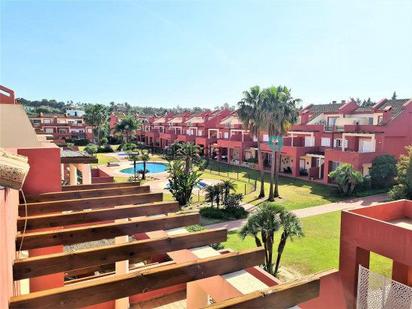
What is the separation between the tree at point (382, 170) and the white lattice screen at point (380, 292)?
25.6m

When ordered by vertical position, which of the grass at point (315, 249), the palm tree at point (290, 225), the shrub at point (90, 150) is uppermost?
the shrub at point (90, 150)

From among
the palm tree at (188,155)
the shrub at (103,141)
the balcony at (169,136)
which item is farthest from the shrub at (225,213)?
the shrub at (103,141)

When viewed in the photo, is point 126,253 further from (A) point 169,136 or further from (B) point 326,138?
(A) point 169,136

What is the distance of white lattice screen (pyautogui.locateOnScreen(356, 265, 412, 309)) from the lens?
9672mm

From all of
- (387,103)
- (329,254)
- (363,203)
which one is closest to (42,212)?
(329,254)

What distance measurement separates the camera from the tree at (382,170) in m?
32.6

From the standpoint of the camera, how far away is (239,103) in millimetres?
30719

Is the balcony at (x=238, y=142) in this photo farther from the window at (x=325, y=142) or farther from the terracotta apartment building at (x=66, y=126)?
the terracotta apartment building at (x=66, y=126)

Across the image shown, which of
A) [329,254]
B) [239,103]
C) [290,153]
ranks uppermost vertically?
[239,103]

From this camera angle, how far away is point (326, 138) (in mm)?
41375

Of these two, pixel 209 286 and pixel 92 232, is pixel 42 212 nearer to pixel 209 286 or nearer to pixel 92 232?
pixel 92 232

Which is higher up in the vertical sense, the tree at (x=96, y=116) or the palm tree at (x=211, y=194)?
the tree at (x=96, y=116)

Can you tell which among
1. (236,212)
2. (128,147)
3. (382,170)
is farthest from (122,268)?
(128,147)

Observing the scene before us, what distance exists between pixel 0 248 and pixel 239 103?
29.0 meters
